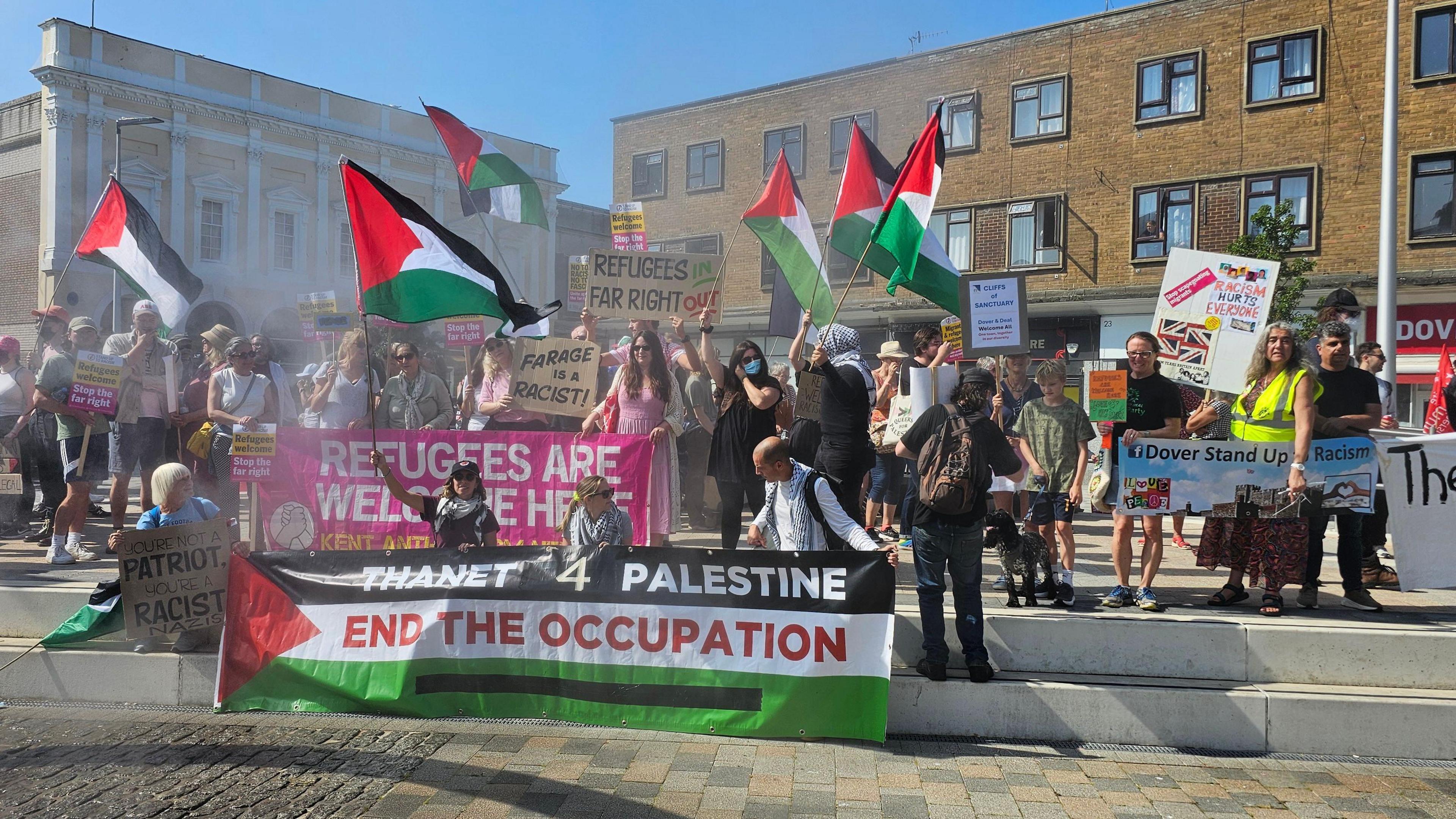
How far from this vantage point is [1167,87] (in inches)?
848

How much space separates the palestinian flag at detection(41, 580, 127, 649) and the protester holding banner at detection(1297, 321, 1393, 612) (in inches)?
260

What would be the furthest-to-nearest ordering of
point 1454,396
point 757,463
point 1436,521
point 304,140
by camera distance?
point 304,140
point 1454,396
point 1436,521
point 757,463

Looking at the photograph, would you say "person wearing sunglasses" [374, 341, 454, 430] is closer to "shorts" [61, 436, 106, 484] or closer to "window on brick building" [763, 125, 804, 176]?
"shorts" [61, 436, 106, 484]

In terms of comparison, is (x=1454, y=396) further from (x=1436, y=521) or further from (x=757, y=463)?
(x=757, y=463)

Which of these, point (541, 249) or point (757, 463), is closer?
point (757, 463)

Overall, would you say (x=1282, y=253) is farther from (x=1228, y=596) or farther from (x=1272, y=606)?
(x=1272, y=606)

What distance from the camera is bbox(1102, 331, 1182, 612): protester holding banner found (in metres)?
5.77

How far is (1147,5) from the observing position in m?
21.4

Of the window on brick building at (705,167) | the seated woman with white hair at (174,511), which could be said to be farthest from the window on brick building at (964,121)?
the seated woman with white hair at (174,511)

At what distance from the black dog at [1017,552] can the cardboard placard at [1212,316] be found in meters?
2.72

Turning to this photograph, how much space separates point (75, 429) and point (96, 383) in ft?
1.60

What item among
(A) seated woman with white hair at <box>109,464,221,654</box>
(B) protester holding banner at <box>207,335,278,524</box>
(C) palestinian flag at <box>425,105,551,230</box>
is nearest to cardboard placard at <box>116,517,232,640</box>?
(A) seated woman with white hair at <box>109,464,221,654</box>

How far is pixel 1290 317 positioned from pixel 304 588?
19.0 meters

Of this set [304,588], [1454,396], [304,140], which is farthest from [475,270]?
[304,140]
